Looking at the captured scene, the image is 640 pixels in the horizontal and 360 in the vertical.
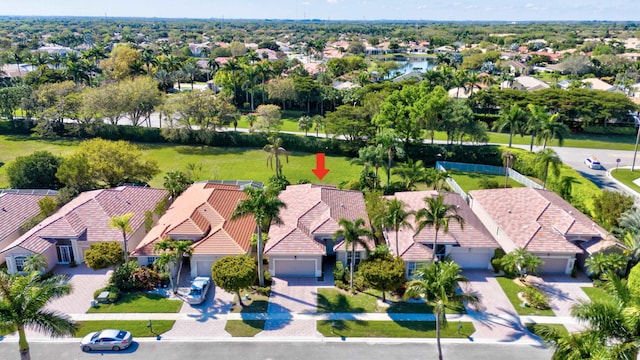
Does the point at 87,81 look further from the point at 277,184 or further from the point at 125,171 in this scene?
the point at 277,184

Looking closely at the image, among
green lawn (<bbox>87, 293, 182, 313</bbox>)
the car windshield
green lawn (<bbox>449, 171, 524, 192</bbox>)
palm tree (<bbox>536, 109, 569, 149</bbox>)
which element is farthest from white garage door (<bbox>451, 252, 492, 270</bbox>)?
palm tree (<bbox>536, 109, 569, 149</bbox>)

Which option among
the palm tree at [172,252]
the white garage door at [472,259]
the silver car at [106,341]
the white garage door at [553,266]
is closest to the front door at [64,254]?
the palm tree at [172,252]

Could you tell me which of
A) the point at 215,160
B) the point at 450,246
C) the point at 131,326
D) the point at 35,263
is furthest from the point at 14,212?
the point at 450,246

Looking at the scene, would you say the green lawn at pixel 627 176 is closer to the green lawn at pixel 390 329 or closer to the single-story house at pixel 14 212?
the green lawn at pixel 390 329

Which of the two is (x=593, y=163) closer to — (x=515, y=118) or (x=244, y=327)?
(x=515, y=118)

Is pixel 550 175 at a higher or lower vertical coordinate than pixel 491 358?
higher

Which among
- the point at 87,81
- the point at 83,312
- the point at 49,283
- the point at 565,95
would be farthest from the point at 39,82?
the point at 565,95
